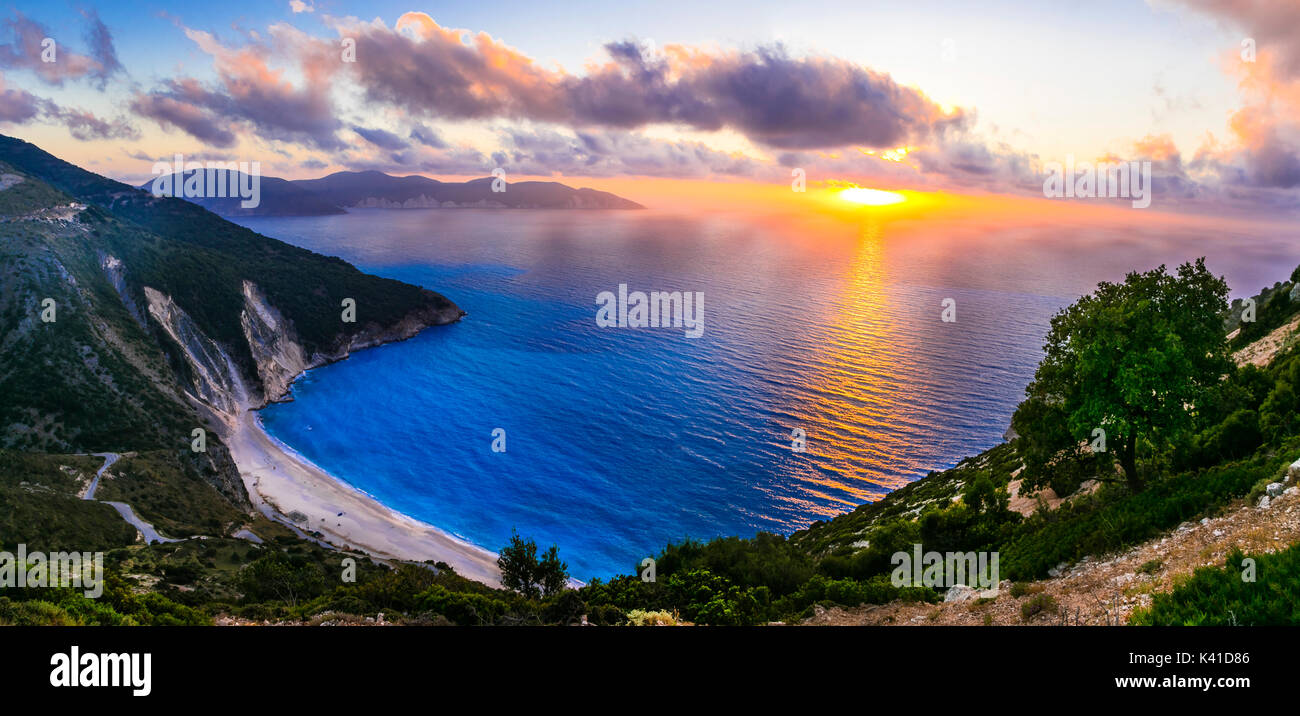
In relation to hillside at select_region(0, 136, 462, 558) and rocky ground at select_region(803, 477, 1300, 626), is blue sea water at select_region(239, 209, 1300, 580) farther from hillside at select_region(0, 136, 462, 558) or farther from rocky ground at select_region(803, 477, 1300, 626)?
rocky ground at select_region(803, 477, 1300, 626)

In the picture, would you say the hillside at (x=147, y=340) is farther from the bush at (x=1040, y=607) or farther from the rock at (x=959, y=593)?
the bush at (x=1040, y=607)

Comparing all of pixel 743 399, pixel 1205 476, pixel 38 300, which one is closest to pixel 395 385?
pixel 38 300

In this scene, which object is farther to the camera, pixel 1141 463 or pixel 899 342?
pixel 899 342

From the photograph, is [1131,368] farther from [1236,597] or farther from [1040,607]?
[1236,597]

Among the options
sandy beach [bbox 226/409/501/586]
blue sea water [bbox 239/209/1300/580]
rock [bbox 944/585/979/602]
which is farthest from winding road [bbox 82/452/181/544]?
rock [bbox 944/585/979/602]

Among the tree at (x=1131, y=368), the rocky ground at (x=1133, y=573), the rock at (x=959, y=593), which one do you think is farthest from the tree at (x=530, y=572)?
the tree at (x=1131, y=368)
